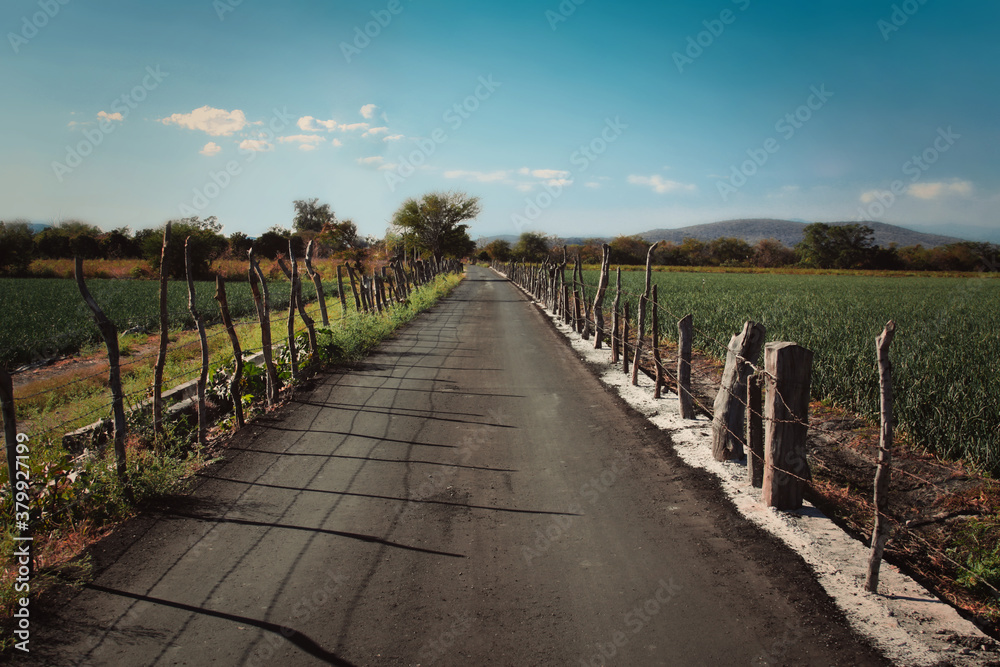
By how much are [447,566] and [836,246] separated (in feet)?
258

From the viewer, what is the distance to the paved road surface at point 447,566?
2734mm

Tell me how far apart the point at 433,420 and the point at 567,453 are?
5.96ft

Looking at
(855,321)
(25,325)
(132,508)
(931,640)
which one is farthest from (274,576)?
(25,325)

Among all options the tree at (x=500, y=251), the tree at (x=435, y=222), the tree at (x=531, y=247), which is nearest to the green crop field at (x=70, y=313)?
the tree at (x=435, y=222)

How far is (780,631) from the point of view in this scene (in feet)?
9.26

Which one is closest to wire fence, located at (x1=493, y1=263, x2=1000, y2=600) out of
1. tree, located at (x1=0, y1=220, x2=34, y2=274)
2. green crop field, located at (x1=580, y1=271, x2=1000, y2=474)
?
green crop field, located at (x1=580, y1=271, x2=1000, y2=474)

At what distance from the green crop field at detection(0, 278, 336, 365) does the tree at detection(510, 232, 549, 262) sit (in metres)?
72.1

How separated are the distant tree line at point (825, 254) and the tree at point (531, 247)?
12.2 meters

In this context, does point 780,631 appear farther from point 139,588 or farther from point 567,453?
point 139,588

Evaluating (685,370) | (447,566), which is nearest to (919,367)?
(685,370)

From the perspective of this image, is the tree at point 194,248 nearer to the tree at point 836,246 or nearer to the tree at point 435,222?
the tree at point 435,222

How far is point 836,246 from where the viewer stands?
2657 inches

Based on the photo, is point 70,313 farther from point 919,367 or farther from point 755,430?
point 919,367

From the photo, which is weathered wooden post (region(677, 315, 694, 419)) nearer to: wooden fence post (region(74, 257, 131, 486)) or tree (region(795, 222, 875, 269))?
wooden fence post (region(74, 257, 131, 486))
